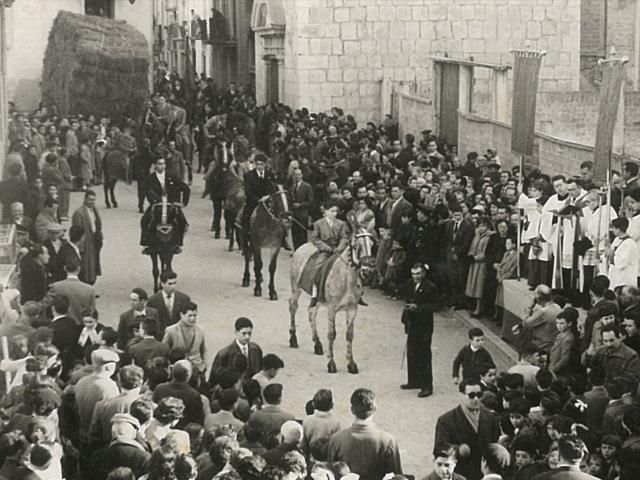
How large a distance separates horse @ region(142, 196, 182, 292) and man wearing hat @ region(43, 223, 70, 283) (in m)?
1.72

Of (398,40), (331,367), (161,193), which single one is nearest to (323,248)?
(331,367)

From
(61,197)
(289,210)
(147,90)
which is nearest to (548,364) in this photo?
(289,210)

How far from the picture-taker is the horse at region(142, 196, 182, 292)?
16.5 metres

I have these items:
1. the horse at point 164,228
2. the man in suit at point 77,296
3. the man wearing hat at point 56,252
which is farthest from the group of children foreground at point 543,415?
the horse at point 164,228

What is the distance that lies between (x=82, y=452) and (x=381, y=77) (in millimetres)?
21445

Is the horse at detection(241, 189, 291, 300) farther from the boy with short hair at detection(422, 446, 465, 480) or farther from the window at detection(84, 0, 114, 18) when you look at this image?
the window at detection(84, 0, 114, 18)

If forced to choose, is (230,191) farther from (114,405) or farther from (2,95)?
(114,405)

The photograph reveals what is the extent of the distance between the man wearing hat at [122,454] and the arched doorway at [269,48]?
23.0 metres

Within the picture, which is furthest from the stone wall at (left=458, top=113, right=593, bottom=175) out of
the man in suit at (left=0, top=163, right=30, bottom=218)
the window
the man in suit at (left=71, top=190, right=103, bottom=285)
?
the window

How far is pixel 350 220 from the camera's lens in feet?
49.4

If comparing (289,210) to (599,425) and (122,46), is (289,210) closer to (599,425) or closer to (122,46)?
(599,425)

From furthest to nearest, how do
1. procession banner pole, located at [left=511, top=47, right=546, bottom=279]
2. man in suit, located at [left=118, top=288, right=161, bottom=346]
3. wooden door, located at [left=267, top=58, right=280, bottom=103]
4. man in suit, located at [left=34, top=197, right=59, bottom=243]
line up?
wooden door, located at [left=267, top=58, right=280, bottom=103], man in suit, located at [left=34, top=197, right=59, bottom=243], procession banner pole, located at [left=511, top=47, right=546, bottom=279], man in suit, located at [left=118, top=288, right=161, bottom=346]

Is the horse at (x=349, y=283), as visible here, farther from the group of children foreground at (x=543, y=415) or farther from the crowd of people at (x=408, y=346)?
the group of children foreground at (x=543, y=415)

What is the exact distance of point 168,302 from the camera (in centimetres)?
1265
